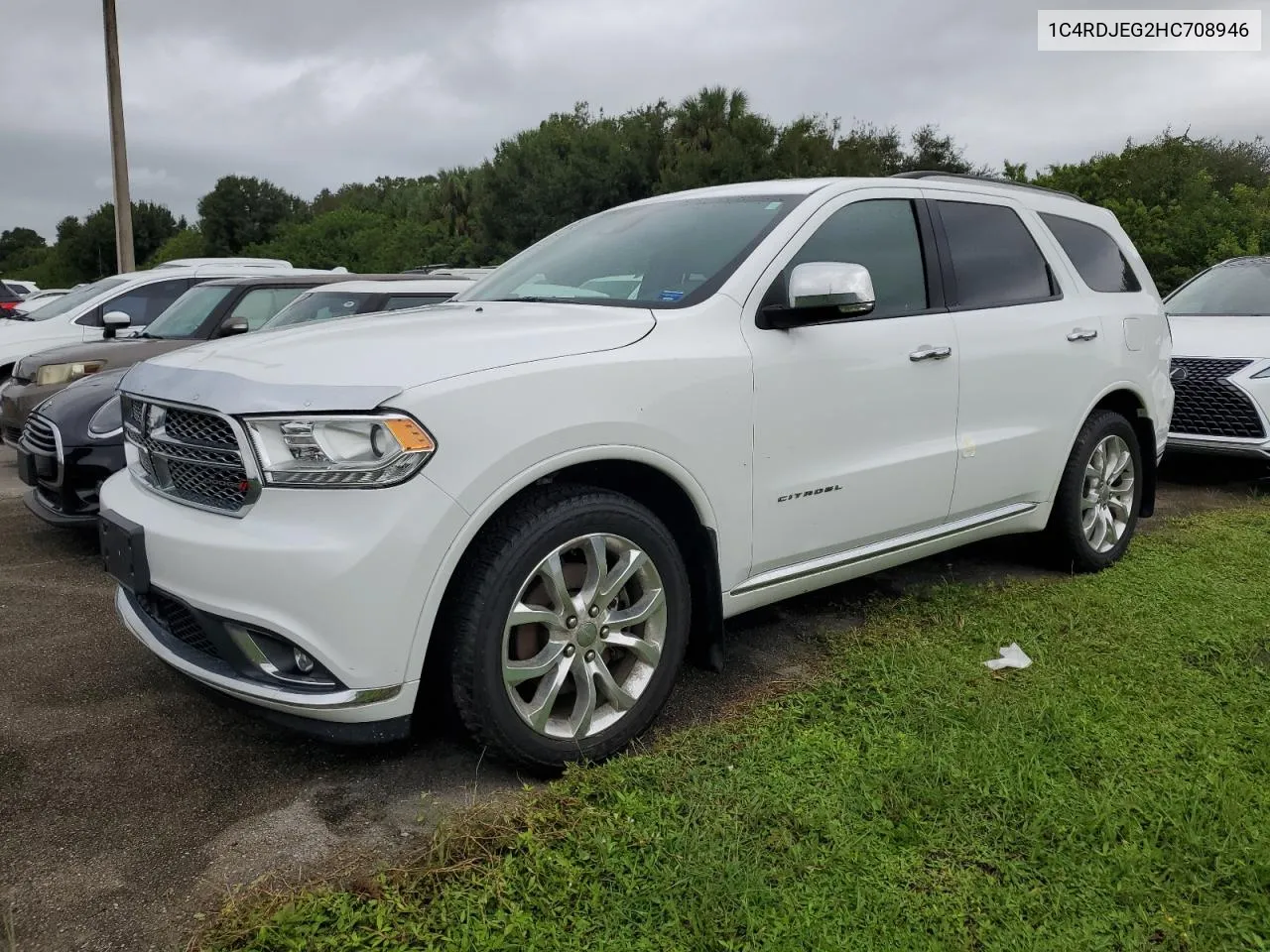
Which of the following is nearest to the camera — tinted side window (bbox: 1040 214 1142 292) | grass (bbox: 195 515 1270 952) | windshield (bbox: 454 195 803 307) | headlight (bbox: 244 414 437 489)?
grass (bbox: 195 515 1270 952)

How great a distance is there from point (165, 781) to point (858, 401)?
2.39 m

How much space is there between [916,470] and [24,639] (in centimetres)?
342

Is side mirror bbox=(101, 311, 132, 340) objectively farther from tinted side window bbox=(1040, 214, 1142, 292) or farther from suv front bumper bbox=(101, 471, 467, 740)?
tinted side window bbox=(1040, 214, 1142, 292)

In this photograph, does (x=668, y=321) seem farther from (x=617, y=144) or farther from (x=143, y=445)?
(x=617, y=144)

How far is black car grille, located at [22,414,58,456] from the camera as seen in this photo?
4.52m

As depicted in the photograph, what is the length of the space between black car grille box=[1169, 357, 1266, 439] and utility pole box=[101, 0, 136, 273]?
15.6 m

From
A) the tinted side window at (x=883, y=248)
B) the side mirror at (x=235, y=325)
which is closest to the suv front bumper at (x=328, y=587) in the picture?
the tinted side window at (x=883, y=248)

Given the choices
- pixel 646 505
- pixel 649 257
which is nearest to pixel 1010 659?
pixel 646 505

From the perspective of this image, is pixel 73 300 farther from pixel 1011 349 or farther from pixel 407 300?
pixel 1011 349

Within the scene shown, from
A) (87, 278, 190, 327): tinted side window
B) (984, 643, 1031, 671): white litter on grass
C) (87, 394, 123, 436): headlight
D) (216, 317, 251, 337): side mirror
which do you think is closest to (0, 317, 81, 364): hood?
(87, 278, 190, 327): tinted side window

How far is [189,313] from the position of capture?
24.9 ft

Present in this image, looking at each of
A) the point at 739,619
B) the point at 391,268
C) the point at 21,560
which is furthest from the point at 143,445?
the point at 391,268

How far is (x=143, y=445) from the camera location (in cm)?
278

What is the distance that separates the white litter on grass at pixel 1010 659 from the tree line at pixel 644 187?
6652 millimetres
